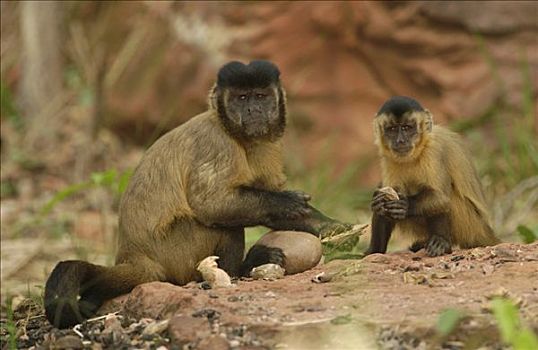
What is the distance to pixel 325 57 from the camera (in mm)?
12594

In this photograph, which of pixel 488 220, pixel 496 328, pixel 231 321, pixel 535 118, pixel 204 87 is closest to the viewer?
pixel 496 328

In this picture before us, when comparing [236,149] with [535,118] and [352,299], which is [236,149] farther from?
[535,118]

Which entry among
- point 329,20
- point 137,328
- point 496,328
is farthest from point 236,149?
point 329,20

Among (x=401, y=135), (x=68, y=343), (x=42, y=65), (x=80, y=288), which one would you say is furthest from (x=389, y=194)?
(x=42, y=65)

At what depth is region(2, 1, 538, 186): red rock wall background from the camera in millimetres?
11953

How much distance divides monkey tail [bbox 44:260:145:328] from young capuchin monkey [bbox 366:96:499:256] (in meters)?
1.64

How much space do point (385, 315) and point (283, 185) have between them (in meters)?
2.18

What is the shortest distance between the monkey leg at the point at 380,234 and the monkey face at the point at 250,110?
96cm

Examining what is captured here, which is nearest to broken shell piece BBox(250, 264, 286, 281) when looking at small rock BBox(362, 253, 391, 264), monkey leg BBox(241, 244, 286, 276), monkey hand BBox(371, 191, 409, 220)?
monkey leg BBox(241, 244, 286, 276)

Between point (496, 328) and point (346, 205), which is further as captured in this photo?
point (346, 205)

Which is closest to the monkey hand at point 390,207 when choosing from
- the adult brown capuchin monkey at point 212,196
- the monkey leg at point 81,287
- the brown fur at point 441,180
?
the brown fur at point 441,180

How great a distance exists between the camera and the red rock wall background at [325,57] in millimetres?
11953

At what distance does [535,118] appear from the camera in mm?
11789

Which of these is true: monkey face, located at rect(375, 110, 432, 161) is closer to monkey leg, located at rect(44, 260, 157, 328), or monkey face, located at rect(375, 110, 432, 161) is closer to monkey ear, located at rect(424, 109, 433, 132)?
monkey ear, located at rect(424, 109, 433, 132)
